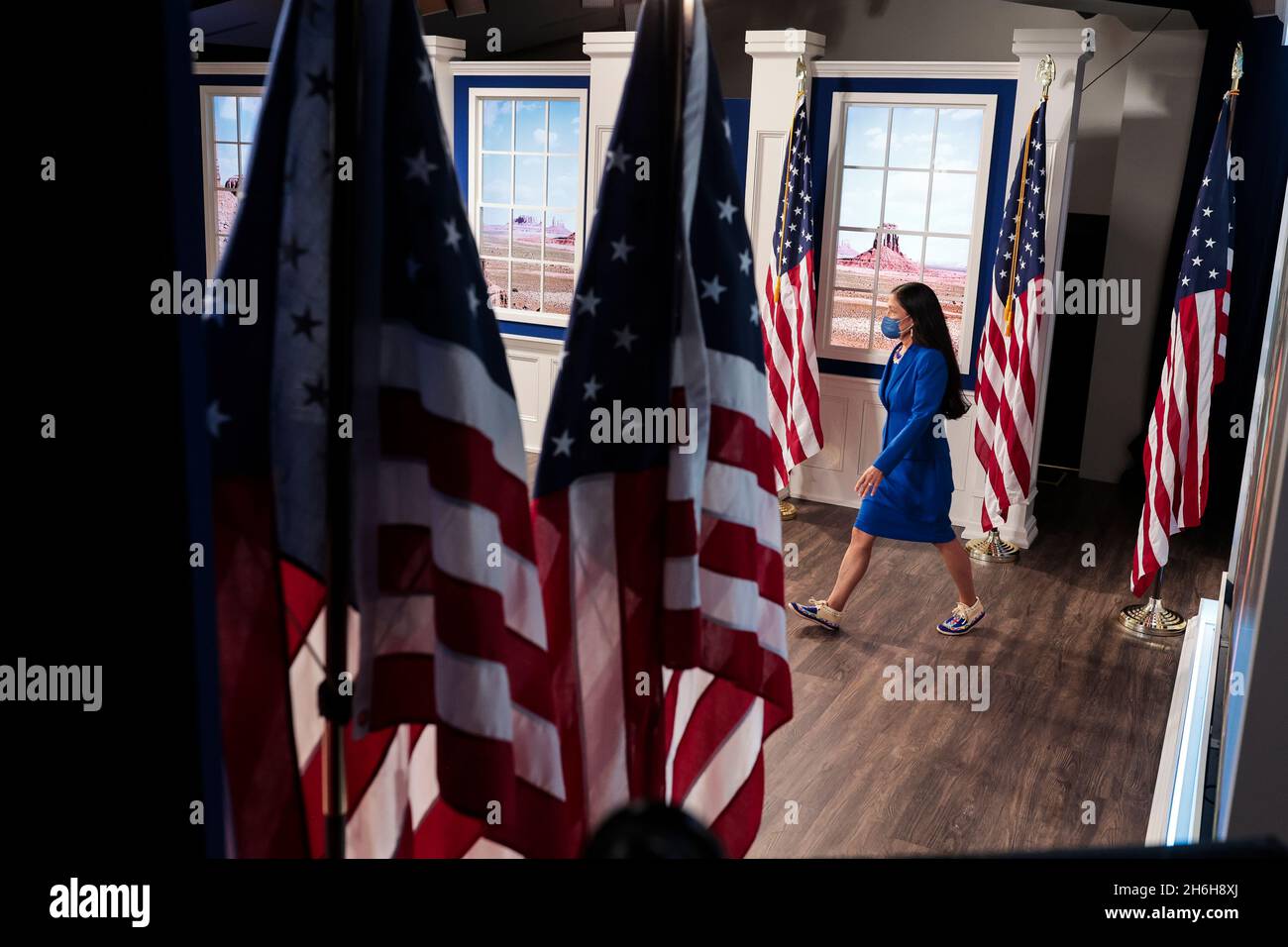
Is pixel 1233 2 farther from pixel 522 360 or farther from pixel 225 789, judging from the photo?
pixel 225 789

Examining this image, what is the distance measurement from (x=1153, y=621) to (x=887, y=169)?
2890 mm

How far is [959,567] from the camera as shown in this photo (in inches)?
189

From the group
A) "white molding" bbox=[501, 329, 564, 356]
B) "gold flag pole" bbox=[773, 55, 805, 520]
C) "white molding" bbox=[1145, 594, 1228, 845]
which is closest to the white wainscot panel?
"white molding" bbox=[501, 329, 564, 356]

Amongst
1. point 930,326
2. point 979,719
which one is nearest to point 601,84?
point 930,326

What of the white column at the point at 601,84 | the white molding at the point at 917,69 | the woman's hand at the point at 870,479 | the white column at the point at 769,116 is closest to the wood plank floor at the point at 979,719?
the woman's hand at the point at 870,479

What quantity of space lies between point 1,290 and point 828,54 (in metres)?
9.29

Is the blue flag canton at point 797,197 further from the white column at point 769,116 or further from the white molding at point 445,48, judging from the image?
the white molding at point 445,48

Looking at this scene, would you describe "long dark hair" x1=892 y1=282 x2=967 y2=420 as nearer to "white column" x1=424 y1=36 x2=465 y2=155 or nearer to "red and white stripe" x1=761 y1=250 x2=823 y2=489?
"red and white stripe" x1=761 y1=250 x2=823 y2=489

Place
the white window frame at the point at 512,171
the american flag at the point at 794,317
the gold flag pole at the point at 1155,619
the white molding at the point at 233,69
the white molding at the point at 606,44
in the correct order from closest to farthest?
the gold flag pole at the point at 1155,619, the american flag at the point at 794,317, the white molding at the point at 606,44, the white window frame at the point at 512,171, the white molding at the point at 233,69

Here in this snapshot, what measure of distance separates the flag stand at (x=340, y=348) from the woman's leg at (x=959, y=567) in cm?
365

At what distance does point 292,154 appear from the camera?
1396 mm

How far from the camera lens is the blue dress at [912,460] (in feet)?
14.3

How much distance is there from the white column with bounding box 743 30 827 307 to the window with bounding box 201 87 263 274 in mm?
4137

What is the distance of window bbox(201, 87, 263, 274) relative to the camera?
8.51 metres
